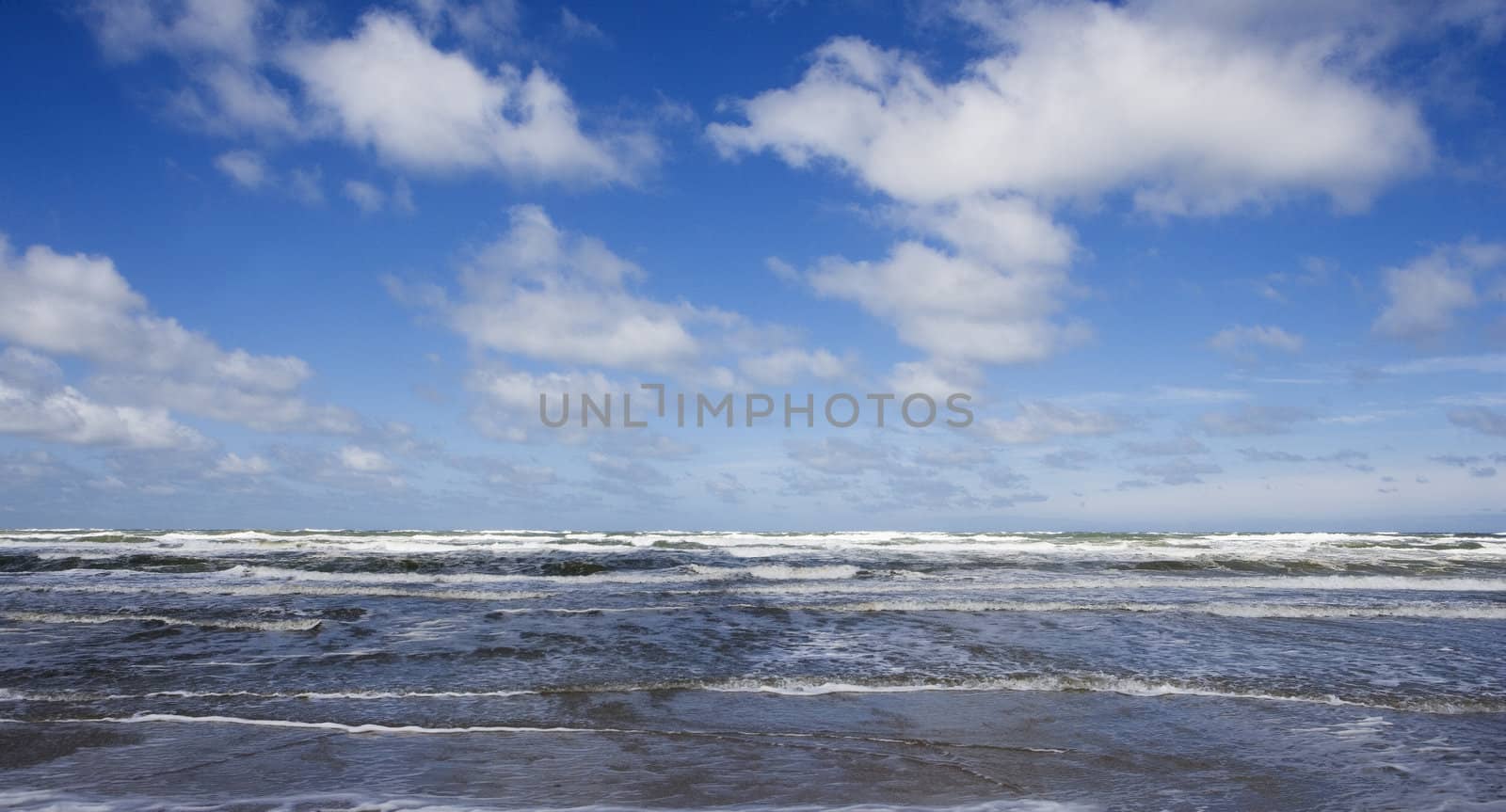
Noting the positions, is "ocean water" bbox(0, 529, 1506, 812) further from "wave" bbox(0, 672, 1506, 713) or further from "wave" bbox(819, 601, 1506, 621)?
"wave" bbox(819, 601, 1506, 621)

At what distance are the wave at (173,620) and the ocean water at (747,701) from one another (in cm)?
10

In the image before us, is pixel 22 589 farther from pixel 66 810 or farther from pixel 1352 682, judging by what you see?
pixel 1352 682

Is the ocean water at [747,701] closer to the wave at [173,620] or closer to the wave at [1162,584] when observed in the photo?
the wave at [173,620]

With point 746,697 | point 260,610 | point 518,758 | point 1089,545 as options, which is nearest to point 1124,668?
Answer: point 746,697

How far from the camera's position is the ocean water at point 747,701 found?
17.8ft

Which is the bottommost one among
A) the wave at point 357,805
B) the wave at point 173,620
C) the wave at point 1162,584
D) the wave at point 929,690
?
the wave at point 1162,584

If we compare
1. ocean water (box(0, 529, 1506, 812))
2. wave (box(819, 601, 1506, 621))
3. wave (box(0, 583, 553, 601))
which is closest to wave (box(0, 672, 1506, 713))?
ocean water (box(0, 529, 1506, 812))

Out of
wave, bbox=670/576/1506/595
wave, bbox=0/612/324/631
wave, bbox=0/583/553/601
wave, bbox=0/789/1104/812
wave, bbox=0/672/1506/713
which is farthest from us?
wave, bbox=670/576/1506/595

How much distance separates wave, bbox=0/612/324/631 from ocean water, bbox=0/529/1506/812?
10 cm

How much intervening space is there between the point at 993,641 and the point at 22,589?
73.6 ft

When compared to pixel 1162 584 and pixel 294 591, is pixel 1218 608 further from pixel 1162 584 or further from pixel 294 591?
pixel 294 591

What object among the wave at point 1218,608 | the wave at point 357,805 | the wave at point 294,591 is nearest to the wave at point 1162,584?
the wave at point 1218,608

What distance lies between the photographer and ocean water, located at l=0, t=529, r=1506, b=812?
543cm

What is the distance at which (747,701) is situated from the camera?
318 inches
